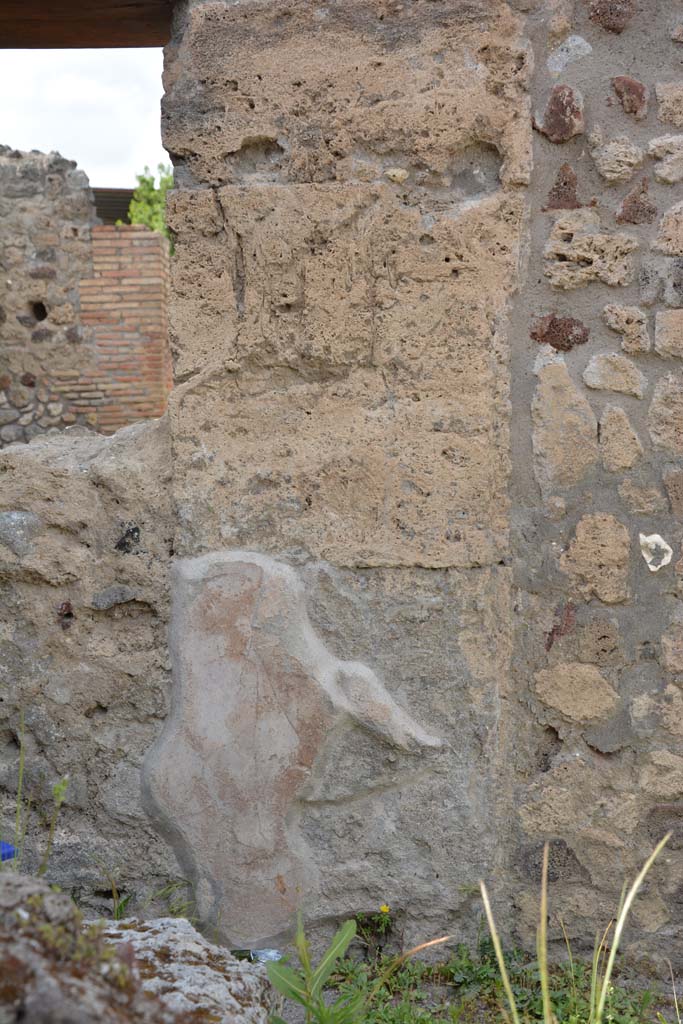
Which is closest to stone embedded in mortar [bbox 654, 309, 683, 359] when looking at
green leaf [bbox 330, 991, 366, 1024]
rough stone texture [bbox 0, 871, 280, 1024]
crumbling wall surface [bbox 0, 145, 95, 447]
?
green leaf [bbox 330, 991, 366, 1024]

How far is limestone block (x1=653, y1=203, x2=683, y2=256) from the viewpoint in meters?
2.18

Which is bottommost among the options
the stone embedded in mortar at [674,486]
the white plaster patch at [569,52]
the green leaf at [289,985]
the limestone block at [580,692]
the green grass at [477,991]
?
the green grass at [477,991]

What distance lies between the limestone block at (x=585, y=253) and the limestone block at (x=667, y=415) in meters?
0.25

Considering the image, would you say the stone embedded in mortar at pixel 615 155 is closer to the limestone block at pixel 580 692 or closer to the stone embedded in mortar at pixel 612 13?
the stone embedded in mortar at pixel 612 13

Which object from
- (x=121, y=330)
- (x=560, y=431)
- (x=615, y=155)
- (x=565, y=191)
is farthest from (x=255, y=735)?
(x=121, y=330)

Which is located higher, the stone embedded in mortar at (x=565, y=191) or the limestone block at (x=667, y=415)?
the stone embedded in mortar at (x=565, y=191)

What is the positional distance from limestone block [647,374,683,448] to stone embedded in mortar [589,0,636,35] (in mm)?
783

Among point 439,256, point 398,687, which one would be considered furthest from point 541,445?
point 398,687

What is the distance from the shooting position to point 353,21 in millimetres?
2158

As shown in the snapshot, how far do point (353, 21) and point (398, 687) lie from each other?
148 cm

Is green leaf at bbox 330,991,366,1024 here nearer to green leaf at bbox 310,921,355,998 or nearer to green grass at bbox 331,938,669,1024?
green leaf at bbox 310,921,355,998

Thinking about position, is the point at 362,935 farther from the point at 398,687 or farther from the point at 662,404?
the point at 662,404

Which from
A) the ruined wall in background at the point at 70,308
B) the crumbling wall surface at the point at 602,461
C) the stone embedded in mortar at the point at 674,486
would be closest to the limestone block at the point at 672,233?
the crumbling wall surface at the point at 602,461

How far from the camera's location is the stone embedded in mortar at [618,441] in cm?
221
